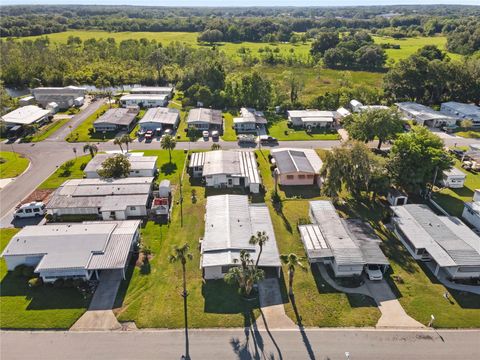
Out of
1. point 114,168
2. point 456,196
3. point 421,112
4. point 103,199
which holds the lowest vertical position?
point 456,196

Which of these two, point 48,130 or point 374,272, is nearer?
point 374,272

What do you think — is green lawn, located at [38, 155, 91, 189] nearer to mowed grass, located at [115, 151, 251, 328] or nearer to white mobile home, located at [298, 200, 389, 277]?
mowed grass, located at [115, 151, 251, 328]

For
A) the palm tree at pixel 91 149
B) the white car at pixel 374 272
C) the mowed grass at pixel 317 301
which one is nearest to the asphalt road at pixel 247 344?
the mowed grass at pixel 317 301

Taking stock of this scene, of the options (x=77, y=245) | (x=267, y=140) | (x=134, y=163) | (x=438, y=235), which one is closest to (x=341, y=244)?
(x=438, y=235)

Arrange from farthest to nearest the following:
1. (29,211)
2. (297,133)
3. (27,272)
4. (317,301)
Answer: (297,133), (29,211), (27,272), (317,301)

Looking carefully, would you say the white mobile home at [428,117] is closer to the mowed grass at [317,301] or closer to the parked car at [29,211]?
the mowed grass at [317,301]

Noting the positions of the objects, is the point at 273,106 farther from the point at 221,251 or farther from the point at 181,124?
the point at 221,251

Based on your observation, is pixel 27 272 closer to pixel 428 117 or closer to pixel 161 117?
pixel 161 117
